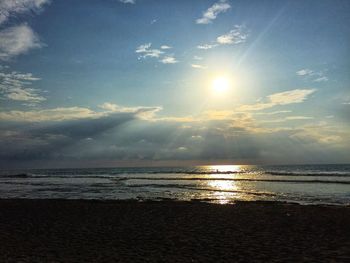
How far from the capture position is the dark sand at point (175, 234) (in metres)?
12.1

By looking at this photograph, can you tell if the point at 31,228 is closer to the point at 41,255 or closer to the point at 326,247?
the point at 41,255

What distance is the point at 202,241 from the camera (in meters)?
14.4

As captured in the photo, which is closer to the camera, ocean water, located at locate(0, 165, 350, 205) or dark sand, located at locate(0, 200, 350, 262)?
dark sand, located at locate(0, 200, 350, 262)

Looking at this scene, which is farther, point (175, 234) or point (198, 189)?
point (198, 189)

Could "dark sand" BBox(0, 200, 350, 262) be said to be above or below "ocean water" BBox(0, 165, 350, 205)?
below

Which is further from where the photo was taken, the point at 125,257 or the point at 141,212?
the point at 141,212

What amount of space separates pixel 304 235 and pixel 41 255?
10.5 m

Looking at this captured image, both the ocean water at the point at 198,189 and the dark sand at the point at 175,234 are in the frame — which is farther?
the ocean water at the point at 198,189

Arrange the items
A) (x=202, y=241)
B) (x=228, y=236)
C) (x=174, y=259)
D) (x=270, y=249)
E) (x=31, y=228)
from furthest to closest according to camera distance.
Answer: (x=31, y=228)
(x=228, y=236)
(x=202, y=241)
(x=270, y=249)
(x=174, y=259)

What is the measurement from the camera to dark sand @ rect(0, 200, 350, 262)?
12.1m

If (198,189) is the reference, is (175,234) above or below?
below

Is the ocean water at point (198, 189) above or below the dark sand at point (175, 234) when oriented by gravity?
above

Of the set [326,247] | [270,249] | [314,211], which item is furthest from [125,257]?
[314,211]

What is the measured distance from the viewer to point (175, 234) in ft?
52.3
